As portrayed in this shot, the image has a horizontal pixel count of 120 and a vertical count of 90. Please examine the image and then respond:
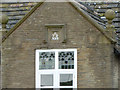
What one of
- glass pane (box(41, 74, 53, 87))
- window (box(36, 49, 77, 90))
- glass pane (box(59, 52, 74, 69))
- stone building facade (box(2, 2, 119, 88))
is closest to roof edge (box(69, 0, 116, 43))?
stone building facade (box(2, 2, 119, 88))

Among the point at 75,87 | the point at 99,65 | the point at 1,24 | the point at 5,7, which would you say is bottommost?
the point at 75,87

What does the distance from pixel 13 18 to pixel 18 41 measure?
1.39 m

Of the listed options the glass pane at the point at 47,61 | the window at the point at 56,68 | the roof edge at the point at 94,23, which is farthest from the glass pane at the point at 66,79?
the roof edge at the point at 94,23

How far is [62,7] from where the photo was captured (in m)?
7.50

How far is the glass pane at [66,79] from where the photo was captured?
294 inches

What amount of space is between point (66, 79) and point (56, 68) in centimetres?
40

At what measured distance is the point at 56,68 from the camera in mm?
7445

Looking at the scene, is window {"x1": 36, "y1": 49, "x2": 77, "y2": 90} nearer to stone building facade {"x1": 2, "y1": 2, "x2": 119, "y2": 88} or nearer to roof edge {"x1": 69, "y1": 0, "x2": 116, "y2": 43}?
stone building facade {"x1": 2, "y1": 2, "x2": 119, "y2": 88}

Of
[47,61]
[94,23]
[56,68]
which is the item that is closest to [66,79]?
[56,68]

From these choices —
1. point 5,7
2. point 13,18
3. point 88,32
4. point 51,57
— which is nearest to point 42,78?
point 51,57

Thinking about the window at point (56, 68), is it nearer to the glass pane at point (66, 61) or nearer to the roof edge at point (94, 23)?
the glass pane at point (66, 61)

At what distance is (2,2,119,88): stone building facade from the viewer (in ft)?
24.3

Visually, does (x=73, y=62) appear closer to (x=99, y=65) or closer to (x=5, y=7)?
(x=99, y=65)

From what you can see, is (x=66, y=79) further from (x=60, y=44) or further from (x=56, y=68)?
(x=60, y=44)
